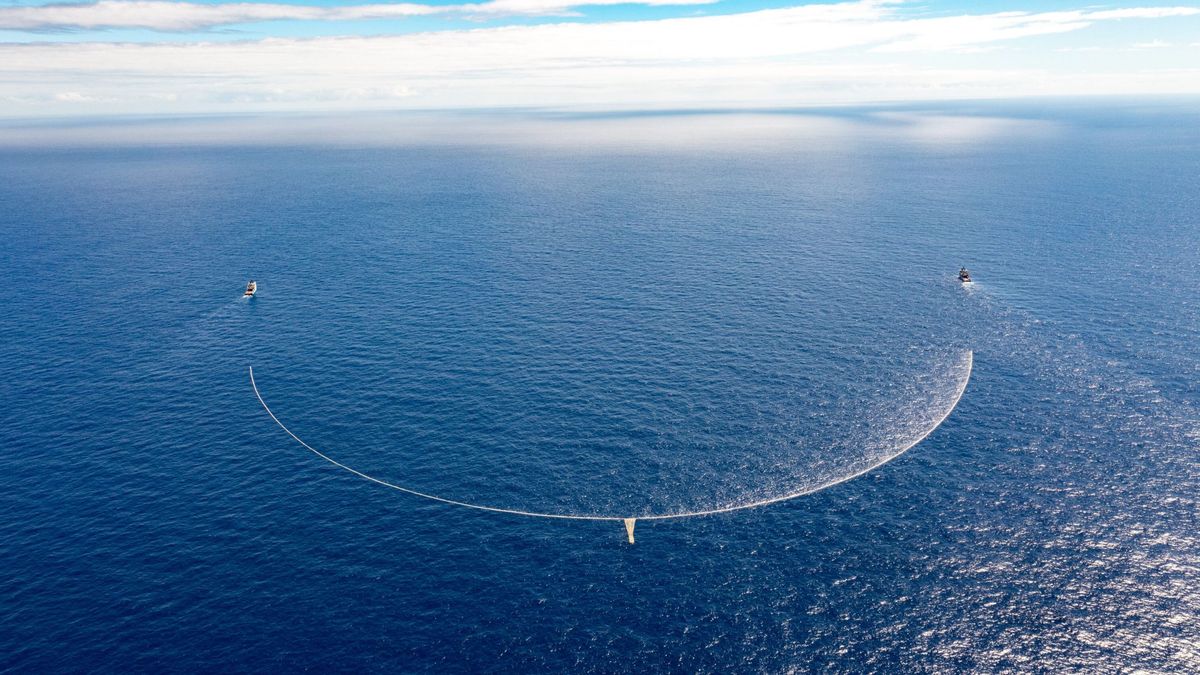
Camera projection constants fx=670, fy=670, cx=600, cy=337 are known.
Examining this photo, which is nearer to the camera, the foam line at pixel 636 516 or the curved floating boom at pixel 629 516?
the curved floating boom at pixel 629 516

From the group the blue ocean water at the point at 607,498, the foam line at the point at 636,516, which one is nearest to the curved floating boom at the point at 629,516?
the foam line at the point at 636,516

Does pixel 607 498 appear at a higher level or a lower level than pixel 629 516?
higher

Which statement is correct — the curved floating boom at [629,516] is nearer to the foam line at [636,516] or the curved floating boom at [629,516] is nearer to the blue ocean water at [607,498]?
the foam line at [636,516]

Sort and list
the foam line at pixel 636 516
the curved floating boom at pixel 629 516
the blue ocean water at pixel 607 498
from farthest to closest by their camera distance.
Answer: the foam line at pixel 636 516, the curved floating boom at pixel 629 516, the blue ocean water at pixel 607 498

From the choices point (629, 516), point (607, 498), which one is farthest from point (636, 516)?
point (607, 498)

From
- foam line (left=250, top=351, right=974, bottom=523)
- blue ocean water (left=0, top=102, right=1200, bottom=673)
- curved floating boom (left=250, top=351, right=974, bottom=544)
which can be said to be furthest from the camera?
foam line (left=250, top=351, right=974, bottom=523)

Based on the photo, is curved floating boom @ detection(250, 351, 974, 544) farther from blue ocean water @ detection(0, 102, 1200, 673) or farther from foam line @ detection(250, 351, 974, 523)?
blue ocean water @ detection(0, 102, 1200, 673)

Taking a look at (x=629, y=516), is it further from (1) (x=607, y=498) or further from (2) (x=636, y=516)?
(1) (x=607, y=498)

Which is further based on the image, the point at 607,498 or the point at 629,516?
the point at 607,498

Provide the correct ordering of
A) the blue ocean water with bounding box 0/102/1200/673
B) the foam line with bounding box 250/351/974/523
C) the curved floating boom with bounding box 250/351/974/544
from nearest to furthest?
the blue ocean water with bounding box 0/102/1200/673
the curved floating boom with bounding box 250/351/974/544
the foam line with bounding box 250/351/974/523

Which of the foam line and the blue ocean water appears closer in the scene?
the blue ocean water

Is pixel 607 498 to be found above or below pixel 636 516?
above

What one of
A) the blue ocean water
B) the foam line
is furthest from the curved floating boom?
the blue ocean water
